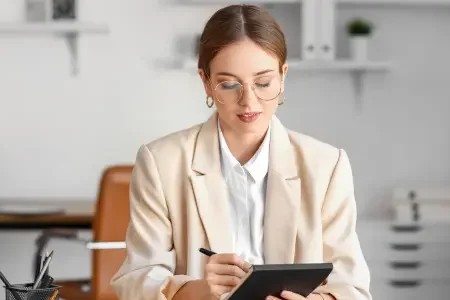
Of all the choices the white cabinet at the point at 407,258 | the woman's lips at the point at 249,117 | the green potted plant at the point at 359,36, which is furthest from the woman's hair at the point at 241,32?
the green potted plant at the point at 359,36

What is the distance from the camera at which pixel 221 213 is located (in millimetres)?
1729

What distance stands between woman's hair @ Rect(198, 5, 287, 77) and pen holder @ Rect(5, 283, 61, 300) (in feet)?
1.64

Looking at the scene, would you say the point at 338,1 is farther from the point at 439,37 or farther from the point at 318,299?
the point at 318,299

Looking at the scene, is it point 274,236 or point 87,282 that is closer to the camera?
point 274,236

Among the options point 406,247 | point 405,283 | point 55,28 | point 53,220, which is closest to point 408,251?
point 406,247

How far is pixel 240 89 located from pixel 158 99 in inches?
121

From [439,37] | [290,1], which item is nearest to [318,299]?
[290,1]

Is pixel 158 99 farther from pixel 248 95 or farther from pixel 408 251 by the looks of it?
pixel 248 95

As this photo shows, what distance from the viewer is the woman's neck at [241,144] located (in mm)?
1779

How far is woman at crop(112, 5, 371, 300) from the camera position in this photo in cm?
164

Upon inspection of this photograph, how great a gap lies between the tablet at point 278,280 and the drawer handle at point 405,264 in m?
2.75

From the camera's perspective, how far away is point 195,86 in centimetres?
469

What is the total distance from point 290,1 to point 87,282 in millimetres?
1718

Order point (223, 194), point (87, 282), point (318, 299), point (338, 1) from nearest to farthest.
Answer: point (318, 299)
point (223, 194)
point (87, 282)
point (338, 1)
